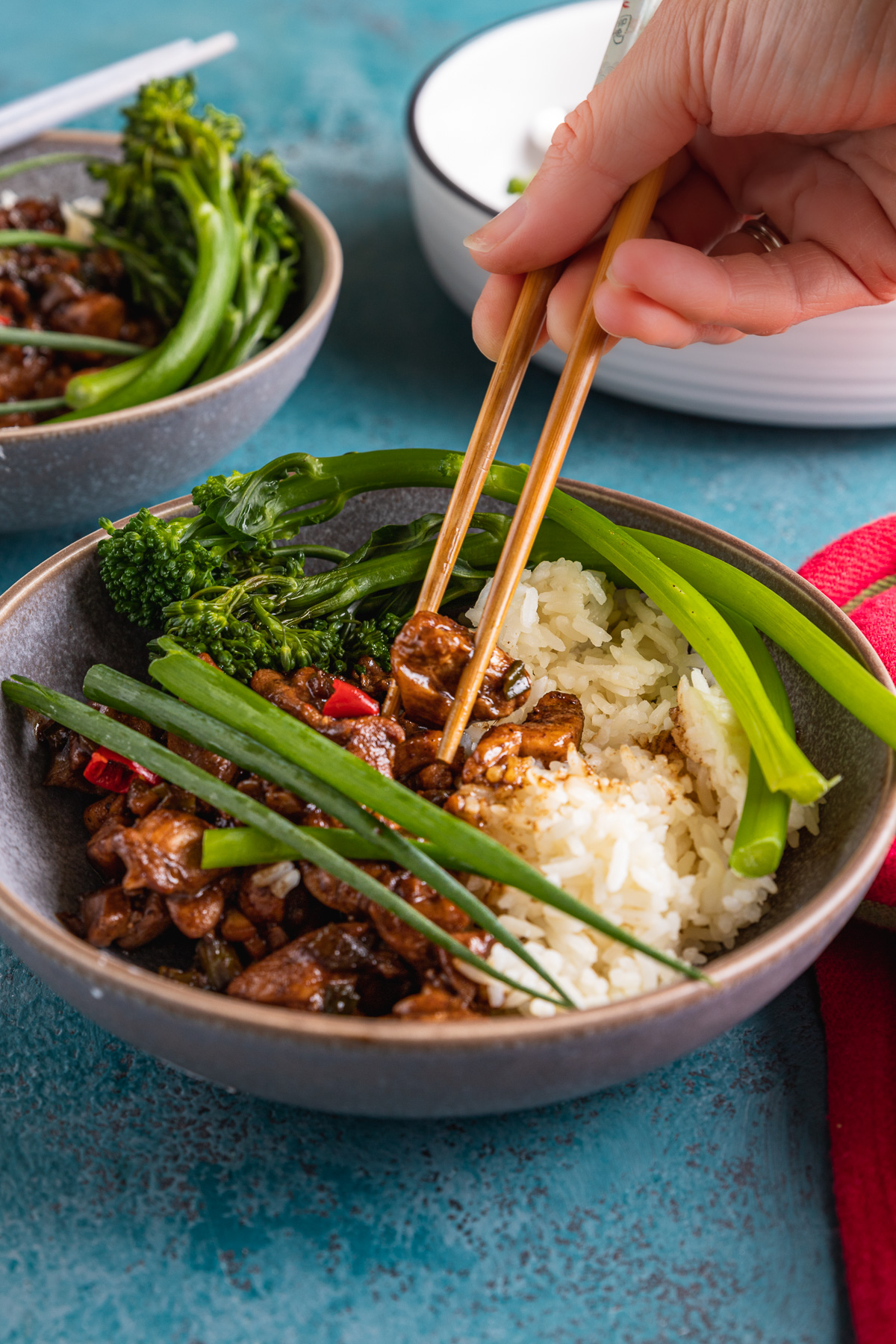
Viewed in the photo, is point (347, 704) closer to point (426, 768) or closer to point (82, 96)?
point (426, 768)

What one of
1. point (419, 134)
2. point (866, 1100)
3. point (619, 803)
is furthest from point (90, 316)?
point (866, 1100)

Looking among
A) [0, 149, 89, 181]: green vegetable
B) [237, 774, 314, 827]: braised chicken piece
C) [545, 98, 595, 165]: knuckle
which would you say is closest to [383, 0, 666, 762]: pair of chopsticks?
[545, 98, 595, 165]: knuckle

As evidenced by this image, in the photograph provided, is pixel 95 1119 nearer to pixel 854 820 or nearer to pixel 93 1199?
pixel 93 1199

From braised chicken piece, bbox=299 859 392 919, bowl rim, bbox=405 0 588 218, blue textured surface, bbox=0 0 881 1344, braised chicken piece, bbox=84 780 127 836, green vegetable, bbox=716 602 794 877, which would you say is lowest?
blue textured surface, bbox=0 0 881 1344

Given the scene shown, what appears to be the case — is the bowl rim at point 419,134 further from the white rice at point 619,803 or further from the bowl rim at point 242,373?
the white rice at point 619,803

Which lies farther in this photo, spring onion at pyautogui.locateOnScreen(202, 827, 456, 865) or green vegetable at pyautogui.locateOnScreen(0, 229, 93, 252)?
green vegetable at pyautogui.locateOnScreen(0, 229, 93, 252)

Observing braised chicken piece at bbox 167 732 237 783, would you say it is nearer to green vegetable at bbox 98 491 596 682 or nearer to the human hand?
green vegetable at bbox 98 491 596 682

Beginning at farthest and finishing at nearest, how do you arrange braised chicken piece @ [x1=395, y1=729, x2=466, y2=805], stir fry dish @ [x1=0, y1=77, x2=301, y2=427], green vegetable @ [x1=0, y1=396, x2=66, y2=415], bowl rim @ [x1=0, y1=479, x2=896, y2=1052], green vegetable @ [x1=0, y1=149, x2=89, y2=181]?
1. green vegetable @ [x1=0, y1=149, x2=89, y2=181]
2. stir fry dish @ [x1=0, y1=77, x2=301, y2=427]
3. green vegetable @ [x1=0, y1=396, x2=66, y2=415]
4. braised chicken piece @ [x1=395, y1=729, x2=466, y2=805]
5. bowl rim @ [x1=0, y1=479, x2=896, y2=1052]
